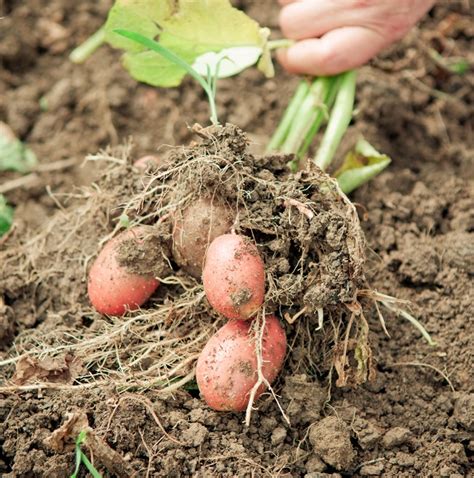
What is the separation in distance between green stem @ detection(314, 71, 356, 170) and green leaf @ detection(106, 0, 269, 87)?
0.83 ft

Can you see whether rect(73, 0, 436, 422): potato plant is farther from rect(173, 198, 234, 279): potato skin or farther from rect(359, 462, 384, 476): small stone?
rect(359, 462, 384, 476): small stone

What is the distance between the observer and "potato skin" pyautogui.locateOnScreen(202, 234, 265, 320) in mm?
1544

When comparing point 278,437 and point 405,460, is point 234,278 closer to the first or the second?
point 278,437

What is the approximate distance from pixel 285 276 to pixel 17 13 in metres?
1.85

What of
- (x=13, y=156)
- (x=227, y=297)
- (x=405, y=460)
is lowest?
(x=405, y=460)

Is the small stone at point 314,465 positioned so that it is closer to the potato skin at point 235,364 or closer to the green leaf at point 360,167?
the potato skin at point 235,364

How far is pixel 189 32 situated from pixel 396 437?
1.15m

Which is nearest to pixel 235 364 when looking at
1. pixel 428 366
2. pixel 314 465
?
pixel 314 465

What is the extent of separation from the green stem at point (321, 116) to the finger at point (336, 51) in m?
0.05

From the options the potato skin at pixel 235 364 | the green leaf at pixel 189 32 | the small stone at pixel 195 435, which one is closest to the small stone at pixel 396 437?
the potato skin at pixel 235 364

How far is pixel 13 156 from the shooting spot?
94.6 inches

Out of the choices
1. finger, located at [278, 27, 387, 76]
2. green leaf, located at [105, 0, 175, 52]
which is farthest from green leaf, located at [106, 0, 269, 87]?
finger, located at [278, 27, 387, 76]

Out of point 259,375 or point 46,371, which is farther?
point 46,371

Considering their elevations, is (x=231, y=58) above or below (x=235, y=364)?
above
